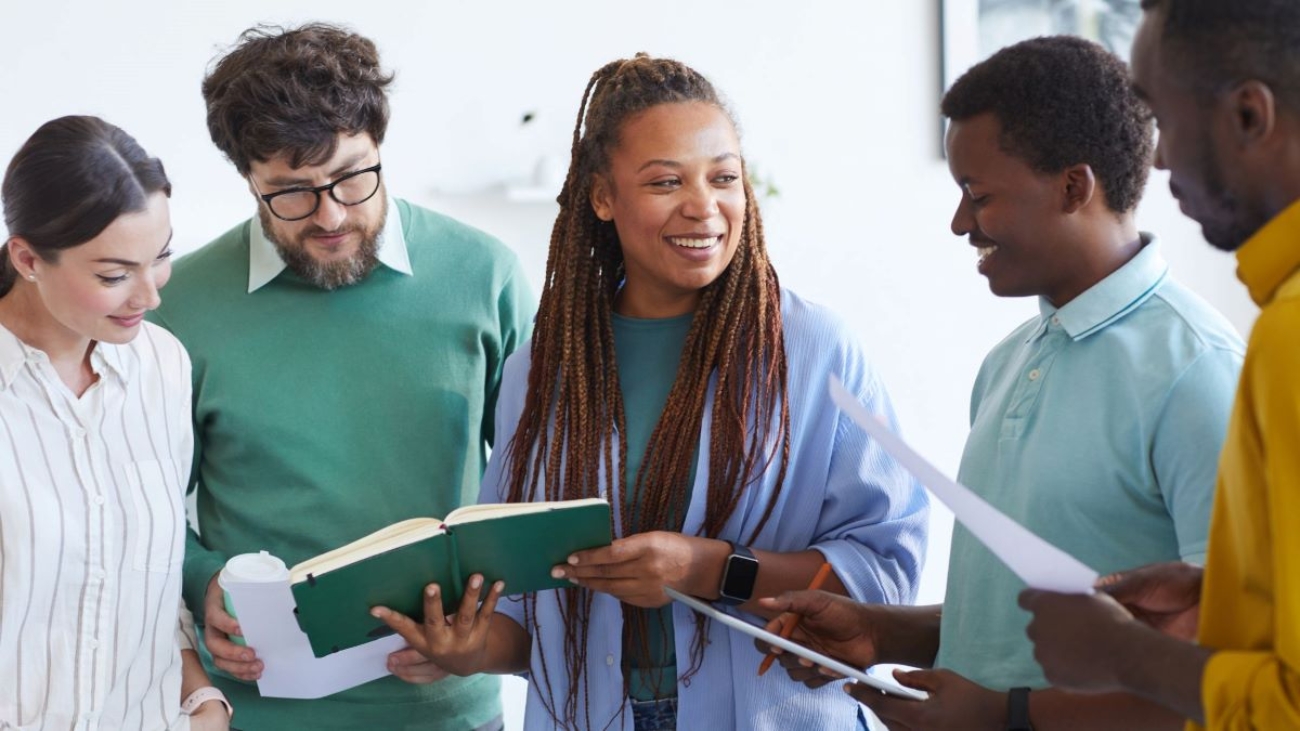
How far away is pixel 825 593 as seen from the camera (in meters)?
1.68

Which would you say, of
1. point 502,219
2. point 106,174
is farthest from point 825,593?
point 502,219

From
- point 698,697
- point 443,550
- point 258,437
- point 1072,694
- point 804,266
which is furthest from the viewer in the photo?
point 804,266

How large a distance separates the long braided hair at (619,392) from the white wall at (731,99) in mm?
1619

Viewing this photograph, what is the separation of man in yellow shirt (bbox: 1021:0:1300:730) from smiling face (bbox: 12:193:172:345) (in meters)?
1.25

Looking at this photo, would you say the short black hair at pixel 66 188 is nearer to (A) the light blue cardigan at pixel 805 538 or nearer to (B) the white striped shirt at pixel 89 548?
(B) the white striped shirt at pixel 89 548

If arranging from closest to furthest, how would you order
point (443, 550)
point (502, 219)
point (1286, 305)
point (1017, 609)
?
point (1286, 305), point (1017, 609), point (443, 550), point (502, 219)

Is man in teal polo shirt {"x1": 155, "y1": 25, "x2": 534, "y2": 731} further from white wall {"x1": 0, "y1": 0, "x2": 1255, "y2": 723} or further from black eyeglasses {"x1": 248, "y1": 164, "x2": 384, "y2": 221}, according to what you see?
white wall {"x1": 0, "y1": 0, "x2": 1255, "y2": 723}

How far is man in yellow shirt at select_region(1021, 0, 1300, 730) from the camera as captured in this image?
3.08ft

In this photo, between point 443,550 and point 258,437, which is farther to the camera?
point 258,437

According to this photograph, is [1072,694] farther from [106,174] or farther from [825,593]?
[106,174]

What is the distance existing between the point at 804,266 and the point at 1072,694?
300cm

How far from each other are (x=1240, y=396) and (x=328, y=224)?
1.42m

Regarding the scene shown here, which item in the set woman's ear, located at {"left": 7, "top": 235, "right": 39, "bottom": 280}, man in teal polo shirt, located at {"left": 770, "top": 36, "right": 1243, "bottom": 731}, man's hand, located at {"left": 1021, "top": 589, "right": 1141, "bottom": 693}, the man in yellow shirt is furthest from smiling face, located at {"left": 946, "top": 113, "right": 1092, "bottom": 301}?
woman's ear, located at {"left": 7, "top": 235, "right": 39, "bottom": 280}

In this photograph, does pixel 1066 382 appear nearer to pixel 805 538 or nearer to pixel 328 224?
pixel 805 538
